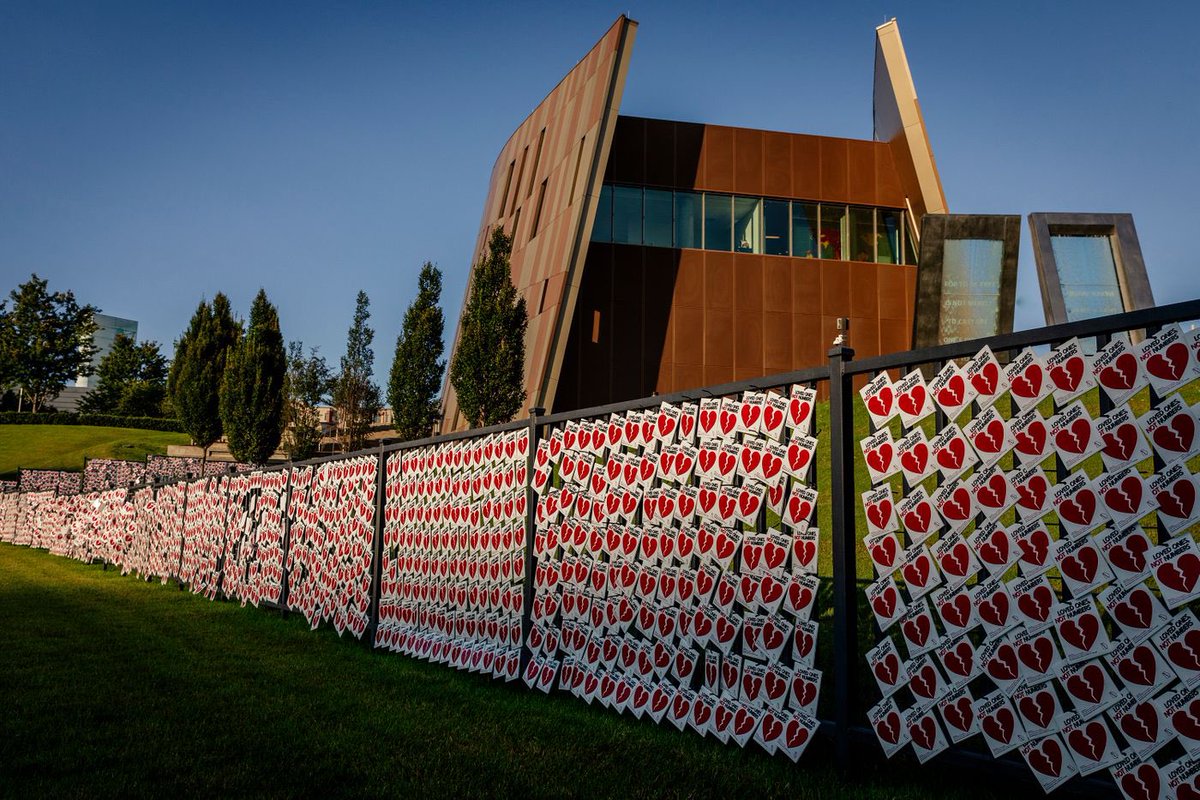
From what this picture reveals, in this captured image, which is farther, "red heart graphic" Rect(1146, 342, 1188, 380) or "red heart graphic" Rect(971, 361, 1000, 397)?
"red heart graphic" Rect(971, 361, 1000, 397)

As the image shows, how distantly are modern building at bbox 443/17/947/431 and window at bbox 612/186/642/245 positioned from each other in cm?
4

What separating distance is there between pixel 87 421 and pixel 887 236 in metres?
60.3

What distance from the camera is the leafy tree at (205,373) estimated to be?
154 feet

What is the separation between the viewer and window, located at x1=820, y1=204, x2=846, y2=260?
101ft

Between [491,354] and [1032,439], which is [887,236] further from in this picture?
[1032,439]

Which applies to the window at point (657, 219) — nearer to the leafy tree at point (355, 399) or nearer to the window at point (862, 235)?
the window at point (862, 235)

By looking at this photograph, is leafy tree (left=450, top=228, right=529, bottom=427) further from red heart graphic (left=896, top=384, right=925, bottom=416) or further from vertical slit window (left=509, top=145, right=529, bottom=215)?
red heart graphic (left=896, top=384, right=925, bottom=416)

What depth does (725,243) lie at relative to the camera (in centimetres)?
3011

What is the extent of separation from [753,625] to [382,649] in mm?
5204

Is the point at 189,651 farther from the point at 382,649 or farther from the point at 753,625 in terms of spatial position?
the point at 753,625

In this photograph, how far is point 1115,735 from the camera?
3352 millimetres

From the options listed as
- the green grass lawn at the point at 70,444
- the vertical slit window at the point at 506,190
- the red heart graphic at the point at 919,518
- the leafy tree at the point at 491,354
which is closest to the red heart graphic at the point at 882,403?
the red heart graphic at the point at 919,518

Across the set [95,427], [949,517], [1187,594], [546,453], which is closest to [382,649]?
[546,453]

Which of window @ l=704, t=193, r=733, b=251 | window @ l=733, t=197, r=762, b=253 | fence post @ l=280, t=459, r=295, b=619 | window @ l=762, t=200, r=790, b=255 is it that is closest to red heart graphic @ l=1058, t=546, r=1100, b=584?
fence post @ l=280, t=459, r=295, b=619
